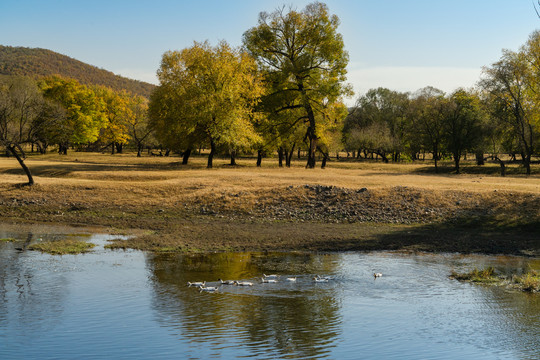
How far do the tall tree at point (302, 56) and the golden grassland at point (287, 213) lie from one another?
822 inches

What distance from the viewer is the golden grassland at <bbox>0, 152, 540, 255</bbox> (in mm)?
25141

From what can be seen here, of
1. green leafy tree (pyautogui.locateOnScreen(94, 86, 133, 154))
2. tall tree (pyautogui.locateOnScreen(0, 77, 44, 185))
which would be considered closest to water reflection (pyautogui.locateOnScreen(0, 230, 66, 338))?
tall tree (pyautogui.locateOnScreen(0, 77, 44, 185))

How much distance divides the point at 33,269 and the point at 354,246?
13.4 metres

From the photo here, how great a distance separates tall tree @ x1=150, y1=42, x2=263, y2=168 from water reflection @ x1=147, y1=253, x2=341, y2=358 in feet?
117

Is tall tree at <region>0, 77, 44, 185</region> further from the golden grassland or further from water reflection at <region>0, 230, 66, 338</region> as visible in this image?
water reflection at <region>0, 230, 66, 338</region>

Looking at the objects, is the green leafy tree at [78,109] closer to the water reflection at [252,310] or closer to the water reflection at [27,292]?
the water reflection at [27,292]

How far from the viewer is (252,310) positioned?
1447cm

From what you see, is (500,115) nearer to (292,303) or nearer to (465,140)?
(465,140)

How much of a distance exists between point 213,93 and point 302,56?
35.3 feet

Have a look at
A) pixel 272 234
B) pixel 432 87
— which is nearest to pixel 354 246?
pixel 272 234

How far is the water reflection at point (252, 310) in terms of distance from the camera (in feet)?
40.2

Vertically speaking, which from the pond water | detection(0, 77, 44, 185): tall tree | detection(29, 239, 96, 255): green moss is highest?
detection(0, 77, 44, 185): tall tree

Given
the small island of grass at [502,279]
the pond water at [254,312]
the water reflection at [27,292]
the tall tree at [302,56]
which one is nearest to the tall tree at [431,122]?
the tall tree at [302,56]

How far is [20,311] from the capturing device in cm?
1398
